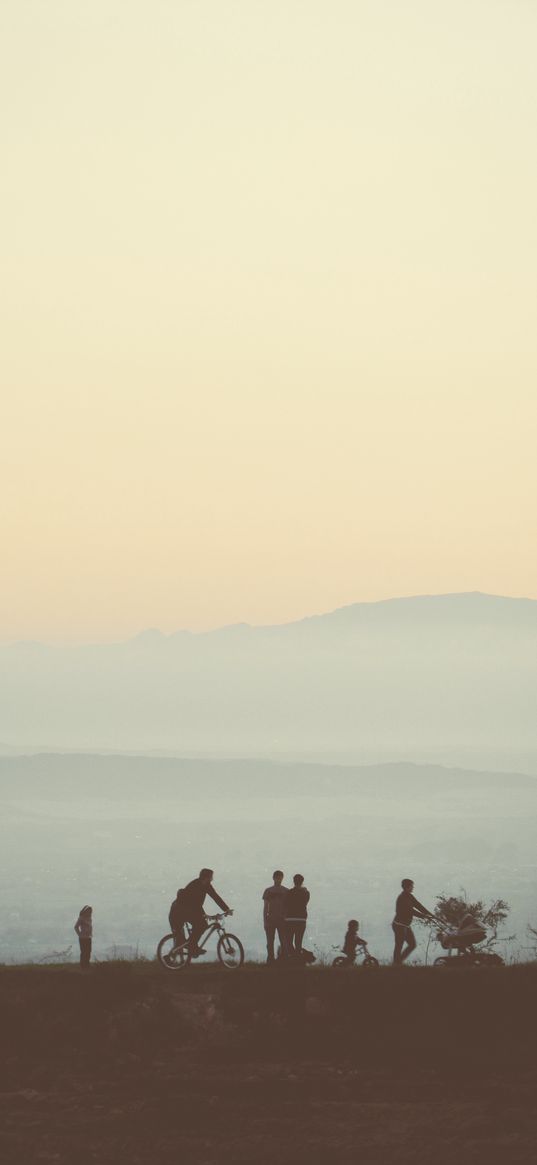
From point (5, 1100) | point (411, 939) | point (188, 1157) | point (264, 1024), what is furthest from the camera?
point (411, 939)

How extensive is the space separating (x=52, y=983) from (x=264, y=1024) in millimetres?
4701

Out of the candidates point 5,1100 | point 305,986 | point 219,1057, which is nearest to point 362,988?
point 305,986

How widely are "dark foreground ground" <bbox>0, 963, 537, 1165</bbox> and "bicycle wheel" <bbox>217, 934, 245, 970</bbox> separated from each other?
670 mm

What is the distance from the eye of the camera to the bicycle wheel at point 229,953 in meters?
33.5

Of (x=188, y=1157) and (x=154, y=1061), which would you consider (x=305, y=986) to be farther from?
(x=188, y=1157)

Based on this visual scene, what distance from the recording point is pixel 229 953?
33625 mm

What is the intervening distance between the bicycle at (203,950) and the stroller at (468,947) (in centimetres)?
472

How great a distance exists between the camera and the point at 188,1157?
2688cm

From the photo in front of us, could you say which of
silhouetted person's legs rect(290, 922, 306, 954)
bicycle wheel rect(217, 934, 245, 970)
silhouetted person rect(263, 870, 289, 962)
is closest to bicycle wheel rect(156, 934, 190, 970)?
bicycle wheel rect(217, 934, 245, 970)

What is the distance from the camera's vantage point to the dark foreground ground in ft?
89.1

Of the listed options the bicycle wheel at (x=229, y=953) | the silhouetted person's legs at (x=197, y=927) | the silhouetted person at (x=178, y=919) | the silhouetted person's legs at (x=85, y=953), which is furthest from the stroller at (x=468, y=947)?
the silhouetted person's legs at (x=85, y=953)

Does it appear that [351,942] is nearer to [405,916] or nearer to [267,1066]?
[405,916]

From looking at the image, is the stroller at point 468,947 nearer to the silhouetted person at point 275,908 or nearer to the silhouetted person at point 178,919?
the silhouetted person at point 275,908

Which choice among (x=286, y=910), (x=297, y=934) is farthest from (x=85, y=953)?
(x=297, y=934)
